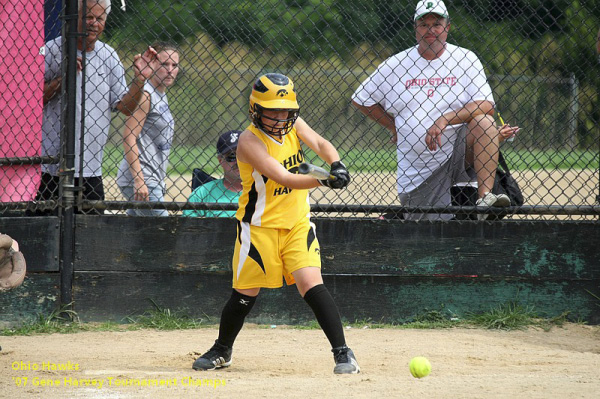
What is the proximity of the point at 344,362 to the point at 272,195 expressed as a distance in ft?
3.04

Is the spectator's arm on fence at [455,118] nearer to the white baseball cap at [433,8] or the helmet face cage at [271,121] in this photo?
the white baseball cap at [433,8]

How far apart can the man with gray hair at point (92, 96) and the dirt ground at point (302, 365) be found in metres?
1.09

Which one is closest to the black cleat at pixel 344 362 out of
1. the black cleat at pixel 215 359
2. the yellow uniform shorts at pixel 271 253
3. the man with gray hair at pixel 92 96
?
the yellow uniform shorts at pixel 271 253

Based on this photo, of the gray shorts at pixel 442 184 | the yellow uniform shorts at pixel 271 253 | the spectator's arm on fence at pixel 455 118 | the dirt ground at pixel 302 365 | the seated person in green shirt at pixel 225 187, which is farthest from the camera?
the seated person in green shirt at pixel 225 187

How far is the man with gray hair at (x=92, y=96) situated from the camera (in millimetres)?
5406

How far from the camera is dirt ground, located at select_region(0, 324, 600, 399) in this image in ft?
11.8

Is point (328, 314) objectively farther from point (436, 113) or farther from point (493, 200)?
point (436, 113)

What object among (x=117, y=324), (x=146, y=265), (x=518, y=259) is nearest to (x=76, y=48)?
(x=146, y=265)

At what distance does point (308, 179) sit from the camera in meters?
3.92

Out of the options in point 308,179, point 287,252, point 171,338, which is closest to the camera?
point 308,179

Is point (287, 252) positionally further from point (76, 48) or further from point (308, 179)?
point (76, 48)

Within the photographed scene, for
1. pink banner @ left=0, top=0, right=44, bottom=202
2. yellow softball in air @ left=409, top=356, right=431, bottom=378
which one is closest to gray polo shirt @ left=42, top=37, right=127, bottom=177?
pink banner @ left=0, top=0, right=44, bottom=202

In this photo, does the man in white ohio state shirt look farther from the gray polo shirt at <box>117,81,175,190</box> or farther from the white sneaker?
the gray polo shirt at <box>117,81,175,190</box>

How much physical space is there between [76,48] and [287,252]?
215cm
